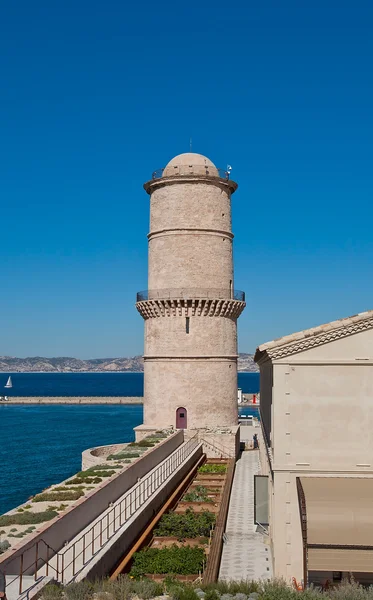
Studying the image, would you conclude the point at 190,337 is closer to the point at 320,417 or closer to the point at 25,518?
the point at 320,417

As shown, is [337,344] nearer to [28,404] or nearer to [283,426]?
[283,426]

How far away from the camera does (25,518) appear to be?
1873cm

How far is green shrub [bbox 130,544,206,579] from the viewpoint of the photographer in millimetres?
18273

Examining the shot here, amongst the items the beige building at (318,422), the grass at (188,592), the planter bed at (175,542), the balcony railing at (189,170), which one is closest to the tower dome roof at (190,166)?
the balcony railing at (189,170)

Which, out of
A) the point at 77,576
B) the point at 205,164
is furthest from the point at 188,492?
the point at 205,164

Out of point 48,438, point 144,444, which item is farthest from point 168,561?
point 48,438

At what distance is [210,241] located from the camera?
42.1 meters

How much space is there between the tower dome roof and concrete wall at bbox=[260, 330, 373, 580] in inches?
1015

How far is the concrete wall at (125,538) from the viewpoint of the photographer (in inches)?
619

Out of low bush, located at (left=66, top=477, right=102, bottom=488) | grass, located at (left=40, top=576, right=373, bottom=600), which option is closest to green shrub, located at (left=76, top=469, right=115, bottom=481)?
low bush, located at (left=66, top=477, right=102, bottom=488)

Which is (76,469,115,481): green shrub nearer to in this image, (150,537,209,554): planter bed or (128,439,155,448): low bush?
(150,537,209,554): planter bed

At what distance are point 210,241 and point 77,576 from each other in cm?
2978

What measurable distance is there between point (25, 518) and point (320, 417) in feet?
31.2

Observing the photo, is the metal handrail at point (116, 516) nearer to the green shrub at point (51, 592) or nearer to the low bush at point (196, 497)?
the green shrub at point (51, 592)
